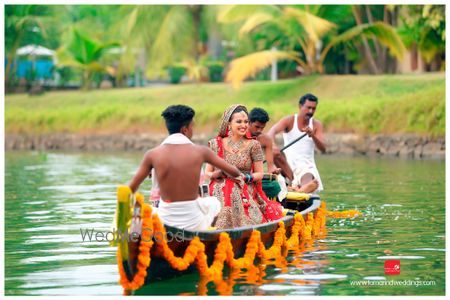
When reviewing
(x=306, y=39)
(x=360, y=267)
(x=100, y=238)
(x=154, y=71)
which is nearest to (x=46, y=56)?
(x=154, y=71)

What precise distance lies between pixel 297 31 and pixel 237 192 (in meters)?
24.8

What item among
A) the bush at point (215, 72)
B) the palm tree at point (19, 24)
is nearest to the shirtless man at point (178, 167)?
the palm tree at point (19, 24)

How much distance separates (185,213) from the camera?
985cm

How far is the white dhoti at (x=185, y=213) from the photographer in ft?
32.2

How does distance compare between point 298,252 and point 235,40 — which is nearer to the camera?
point 298,252

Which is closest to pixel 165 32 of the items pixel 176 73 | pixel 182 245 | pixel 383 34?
pixel 176 73

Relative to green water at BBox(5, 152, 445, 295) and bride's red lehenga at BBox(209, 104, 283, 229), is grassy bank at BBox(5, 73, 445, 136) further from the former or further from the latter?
bride's red lehenga at BBox(209, 104, 283, 229)

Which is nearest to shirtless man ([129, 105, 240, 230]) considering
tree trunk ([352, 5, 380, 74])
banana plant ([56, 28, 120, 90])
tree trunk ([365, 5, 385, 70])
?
tree trunk ([352, 5, 380, 74])

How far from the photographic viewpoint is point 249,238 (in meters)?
10.7

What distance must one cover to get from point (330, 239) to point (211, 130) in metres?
21.6

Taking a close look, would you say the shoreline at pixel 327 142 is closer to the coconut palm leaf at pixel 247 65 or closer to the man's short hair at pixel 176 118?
the coconut palm leaf at pixel 247 65

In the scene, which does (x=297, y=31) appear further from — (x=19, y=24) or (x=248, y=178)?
(x=248, y=178)

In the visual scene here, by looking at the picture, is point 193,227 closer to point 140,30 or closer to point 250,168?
point 250,168

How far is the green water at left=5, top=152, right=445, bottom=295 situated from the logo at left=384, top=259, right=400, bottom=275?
0.20 feet
